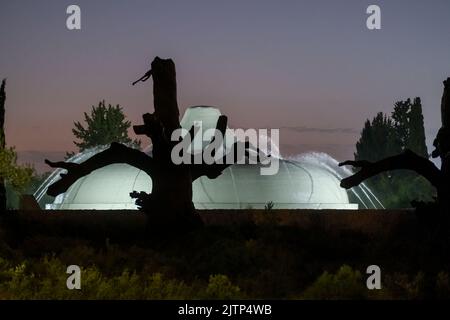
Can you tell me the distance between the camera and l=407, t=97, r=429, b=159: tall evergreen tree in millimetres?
82375

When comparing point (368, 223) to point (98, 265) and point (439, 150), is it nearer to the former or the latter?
point (439, 150)

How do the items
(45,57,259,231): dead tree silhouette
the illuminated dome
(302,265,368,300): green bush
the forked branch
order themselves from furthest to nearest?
the illuminated dome
(45,57,259,231): dead tree silhouette
the forked branch
(302,265,368,300): green bush

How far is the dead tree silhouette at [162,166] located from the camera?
88.1 feet

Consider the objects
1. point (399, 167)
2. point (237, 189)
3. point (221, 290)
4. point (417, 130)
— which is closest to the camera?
point (221, 290)

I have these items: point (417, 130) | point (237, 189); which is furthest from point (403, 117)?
point (237, 189)

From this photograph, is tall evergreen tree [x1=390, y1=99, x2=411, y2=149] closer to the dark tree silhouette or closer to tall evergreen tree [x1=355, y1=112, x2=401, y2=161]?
tall evergreen tree [x1=355, y1=112, x2=401, y2=161]

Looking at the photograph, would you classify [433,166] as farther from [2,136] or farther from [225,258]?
[2,136]

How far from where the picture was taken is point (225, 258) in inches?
910

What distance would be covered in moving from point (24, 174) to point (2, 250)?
4061 mm

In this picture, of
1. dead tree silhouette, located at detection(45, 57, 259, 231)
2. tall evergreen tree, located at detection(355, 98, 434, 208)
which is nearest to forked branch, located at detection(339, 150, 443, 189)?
dead tree silhouette, located at detection(45, 57, 259, 231)

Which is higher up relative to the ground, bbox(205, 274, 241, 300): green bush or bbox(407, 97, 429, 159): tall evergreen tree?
bbox(407, 97, 429, 159): tall evergreen tree

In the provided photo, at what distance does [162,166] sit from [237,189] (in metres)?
17.3

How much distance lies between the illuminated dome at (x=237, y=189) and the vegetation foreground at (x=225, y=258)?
458 inches

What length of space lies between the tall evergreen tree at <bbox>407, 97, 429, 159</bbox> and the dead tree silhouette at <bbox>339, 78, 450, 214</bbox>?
5695 cm
